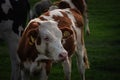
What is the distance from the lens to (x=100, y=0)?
1358 inches

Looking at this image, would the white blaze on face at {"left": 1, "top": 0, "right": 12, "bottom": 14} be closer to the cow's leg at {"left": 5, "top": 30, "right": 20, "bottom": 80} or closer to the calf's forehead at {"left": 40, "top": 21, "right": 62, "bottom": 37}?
the cow's leg at {"left": 5, "top": 30, "right": 20, "bottom": 80}

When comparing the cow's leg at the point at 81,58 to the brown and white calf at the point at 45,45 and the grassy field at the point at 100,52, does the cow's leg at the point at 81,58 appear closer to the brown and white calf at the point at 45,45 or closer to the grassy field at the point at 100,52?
the brown and white calf at the point at 45,45

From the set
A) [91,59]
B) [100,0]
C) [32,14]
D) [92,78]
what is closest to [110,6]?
[100,0]

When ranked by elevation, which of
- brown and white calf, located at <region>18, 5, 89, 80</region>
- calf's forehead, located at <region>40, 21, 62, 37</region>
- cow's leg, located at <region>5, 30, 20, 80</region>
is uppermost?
calf's forehead, located at <region>40, 21, 62, 37</region>

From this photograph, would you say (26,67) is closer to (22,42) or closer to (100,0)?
(22,42)

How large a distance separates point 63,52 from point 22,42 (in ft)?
3.93

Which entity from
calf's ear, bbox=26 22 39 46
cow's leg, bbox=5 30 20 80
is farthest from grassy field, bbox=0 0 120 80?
calf's ear, bbox=26 22 39 46

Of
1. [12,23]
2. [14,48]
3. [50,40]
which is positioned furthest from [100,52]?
[50,40]

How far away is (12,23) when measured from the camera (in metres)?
9.37

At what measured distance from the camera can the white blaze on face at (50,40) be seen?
24.8 ft

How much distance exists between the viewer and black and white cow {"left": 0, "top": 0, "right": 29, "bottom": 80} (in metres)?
9.34

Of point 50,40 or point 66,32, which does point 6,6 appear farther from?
point 50,40

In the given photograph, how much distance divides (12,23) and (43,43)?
5.82 ft

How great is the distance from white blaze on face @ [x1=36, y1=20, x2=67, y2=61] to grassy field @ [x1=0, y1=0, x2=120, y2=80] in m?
3.42
